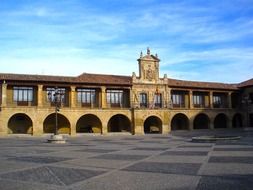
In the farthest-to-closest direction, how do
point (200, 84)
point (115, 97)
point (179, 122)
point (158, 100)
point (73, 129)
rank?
point (179, 122) → point (200, 84) → point (158, 100) → point (115, 97) → point (73, 129)

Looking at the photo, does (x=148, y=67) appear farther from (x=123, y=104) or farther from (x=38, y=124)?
(x=38, y=124)

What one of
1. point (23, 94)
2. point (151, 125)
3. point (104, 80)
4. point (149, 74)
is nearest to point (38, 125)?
point (23, 94)

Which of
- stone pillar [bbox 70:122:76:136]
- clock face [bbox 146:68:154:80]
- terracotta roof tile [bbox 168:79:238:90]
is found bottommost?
stone pillar [bbox 70:122:76:136]

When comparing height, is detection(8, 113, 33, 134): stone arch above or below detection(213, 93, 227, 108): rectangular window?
below

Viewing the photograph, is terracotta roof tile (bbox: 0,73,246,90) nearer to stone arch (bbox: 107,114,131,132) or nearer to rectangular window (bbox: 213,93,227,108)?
rectangular window (bbox: 213,93,227,108)

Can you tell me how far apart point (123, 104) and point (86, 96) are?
210 inches

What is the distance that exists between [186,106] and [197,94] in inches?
118

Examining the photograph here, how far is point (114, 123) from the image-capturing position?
159ft

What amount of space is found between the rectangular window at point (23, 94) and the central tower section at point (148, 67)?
14927 millimetres

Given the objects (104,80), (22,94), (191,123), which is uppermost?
(104,80)

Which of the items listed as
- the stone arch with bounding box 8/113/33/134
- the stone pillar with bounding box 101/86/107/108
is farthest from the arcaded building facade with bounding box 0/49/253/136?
the stone pillar with bounding box 101/86/107/108

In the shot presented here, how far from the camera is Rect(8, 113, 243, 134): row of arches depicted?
4278 centimetres

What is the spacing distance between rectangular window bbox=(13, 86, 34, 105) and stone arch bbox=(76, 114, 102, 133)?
7527 millimetres

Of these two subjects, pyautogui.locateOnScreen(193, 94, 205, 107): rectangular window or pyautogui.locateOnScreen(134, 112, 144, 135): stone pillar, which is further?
pyautogui.locateOnScreen(193, 94, 205, 107): rectangular window
